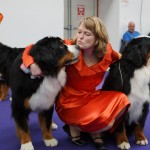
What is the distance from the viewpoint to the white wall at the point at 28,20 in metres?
5.25

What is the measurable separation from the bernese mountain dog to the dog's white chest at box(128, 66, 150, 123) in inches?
21.6

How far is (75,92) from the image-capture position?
231 centimetres

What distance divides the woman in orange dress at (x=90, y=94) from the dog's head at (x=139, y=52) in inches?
6.9

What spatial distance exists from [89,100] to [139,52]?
2.06ft

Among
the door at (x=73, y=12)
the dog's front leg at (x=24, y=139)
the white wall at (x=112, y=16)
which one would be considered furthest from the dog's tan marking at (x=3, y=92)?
the white wall at (x=112, y=16)

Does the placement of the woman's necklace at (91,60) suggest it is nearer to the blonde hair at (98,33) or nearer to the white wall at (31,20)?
the blonde hair at (98,33)

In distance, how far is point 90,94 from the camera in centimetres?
232

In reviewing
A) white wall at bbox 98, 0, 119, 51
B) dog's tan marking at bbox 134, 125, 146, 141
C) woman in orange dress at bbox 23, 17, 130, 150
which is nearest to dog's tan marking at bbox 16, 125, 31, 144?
woman in orange dress at bbox 23, 17, 130, 150

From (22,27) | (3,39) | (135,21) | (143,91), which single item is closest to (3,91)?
(3,39)

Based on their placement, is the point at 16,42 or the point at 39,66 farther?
the point at 16,42

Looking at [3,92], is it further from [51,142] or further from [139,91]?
[139,91]

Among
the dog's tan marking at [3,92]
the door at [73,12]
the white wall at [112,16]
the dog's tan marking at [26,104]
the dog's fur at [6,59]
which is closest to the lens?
the dog's tan marking at [26,104]

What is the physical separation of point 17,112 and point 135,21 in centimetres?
660

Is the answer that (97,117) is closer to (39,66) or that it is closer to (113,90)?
(113,90)
